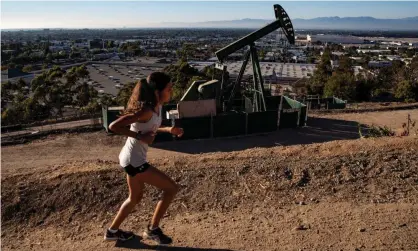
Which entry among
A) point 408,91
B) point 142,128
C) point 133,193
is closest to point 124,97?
point 408,91

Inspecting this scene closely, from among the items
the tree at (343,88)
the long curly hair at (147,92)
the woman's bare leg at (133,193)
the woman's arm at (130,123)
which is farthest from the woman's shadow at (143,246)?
the tree at (343,88)

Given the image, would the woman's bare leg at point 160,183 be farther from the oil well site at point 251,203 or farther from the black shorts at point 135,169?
the oil well site at point 251,203

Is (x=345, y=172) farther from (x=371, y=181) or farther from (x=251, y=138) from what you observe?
(x=251, y=138)

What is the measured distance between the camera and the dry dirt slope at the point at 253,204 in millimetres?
4668

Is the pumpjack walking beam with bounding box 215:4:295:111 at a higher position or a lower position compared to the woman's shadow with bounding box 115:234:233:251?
higher

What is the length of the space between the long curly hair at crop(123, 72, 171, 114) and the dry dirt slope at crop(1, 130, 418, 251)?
64.5 inches

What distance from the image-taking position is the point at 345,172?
21.7 ft

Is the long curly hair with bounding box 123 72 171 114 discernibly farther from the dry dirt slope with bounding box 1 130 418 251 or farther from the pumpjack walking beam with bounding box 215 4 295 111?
the pumpjack walking beam with bounding box 215 4 295 111

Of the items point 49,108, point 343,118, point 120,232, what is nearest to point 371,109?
point 343,118

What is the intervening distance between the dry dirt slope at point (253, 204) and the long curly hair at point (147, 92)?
1.64 m

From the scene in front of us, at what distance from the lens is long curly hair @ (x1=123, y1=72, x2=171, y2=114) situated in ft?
12.8

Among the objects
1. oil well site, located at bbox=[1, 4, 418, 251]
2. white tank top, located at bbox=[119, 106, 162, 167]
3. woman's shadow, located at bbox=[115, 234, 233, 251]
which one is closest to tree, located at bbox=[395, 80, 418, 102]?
oil well site, located at bbox=[1, 4, 418, 251]

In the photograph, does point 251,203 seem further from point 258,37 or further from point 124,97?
point 124,97

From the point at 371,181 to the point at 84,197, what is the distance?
4472 mm
